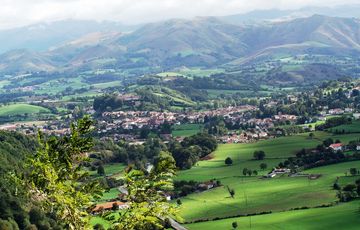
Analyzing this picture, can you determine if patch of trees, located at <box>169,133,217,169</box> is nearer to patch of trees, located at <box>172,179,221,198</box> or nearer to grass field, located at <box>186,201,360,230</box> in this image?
patch of trees, located at <box>172,179,221,198</box>

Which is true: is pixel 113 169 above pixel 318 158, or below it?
below

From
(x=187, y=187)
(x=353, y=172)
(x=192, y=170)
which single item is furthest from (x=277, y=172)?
(x=192, y=170)

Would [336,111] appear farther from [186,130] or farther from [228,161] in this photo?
[228,161]

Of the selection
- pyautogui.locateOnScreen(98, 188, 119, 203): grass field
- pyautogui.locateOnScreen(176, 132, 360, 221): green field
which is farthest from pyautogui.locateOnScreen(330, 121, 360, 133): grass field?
pyautogui.locateOnScreen(98, 188, 119, 203): grass field

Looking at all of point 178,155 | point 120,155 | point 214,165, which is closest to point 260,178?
point 214,165

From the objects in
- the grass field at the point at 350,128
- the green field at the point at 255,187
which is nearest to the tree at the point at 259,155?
the green field at the point at 255,187

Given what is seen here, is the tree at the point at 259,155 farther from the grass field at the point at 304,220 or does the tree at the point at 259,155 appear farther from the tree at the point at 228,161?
the grass field at the point at 304,220
